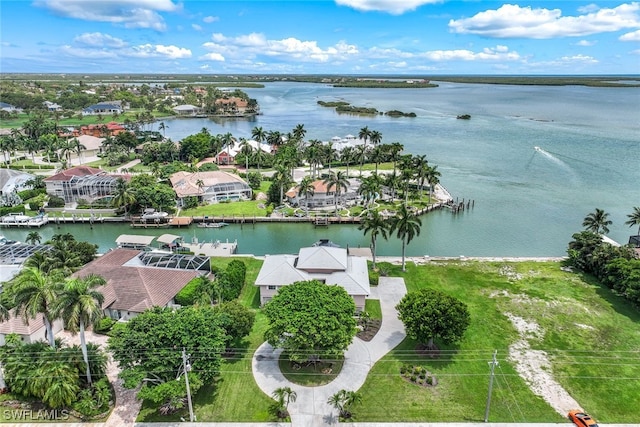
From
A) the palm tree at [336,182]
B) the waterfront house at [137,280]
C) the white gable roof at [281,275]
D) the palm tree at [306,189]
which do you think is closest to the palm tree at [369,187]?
the palm tree at [336,182]

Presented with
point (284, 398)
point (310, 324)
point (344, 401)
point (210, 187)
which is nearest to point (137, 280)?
point (310, 324)

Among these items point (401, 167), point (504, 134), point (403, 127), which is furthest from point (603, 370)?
point (403, 127)

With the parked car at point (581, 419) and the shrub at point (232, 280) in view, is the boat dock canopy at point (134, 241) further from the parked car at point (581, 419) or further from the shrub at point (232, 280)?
the parked car at point (581, 419)

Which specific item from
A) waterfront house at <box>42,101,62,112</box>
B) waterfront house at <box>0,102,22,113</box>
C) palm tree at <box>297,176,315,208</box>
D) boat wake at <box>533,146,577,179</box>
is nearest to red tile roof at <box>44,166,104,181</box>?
palm tree at <box>297,176,315,208</box>

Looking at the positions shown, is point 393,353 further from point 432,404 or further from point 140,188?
point 140,188

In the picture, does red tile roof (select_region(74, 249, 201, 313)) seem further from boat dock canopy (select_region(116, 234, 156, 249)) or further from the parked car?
the parked car

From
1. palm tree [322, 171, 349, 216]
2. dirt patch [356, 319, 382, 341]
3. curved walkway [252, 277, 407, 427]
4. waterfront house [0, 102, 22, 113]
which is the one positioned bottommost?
curved walkway [252, 277, 407, 427]

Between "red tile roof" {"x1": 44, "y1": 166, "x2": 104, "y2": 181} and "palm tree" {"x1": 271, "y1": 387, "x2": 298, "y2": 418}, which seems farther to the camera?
A: "red tile roof" {"x1": 44, "y1": 166, "x2": 104, "y2": 181}
